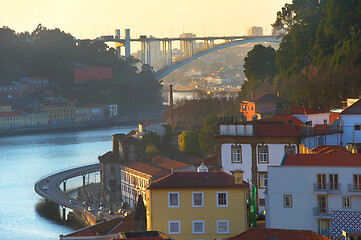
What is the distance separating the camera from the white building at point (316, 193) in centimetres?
579

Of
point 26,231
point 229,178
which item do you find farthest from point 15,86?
point 229,178

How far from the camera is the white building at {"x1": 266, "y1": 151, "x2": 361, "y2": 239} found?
579 centimetres

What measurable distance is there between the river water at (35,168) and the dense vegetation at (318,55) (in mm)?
4393

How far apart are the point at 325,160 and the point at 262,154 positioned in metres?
3.18

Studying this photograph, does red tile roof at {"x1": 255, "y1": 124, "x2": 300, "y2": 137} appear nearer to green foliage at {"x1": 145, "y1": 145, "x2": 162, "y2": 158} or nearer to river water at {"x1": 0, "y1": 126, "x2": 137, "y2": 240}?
river water at {"x1": 0, "y1": 126, "x2": 137, "y2": 240}

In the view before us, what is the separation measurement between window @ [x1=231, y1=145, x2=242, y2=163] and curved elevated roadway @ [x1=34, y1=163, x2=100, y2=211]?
5672 mm

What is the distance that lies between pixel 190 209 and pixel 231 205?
265 millimetres

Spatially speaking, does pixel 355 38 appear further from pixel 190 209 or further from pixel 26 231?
pixel 190 209

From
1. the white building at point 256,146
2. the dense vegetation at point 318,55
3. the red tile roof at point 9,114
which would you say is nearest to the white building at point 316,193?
the white building at point 256,146

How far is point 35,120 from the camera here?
3900 cm

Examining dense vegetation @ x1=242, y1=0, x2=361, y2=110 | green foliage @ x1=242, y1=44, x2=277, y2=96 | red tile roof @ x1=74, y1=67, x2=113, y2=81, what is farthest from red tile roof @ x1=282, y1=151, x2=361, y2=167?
red tile roof @ x1=74, y1=67, x2=113, y2=81

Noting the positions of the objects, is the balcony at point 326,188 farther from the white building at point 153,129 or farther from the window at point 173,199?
the white building at point 153,129

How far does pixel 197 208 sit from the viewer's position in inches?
241

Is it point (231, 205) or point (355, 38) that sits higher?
point (355, 38)
